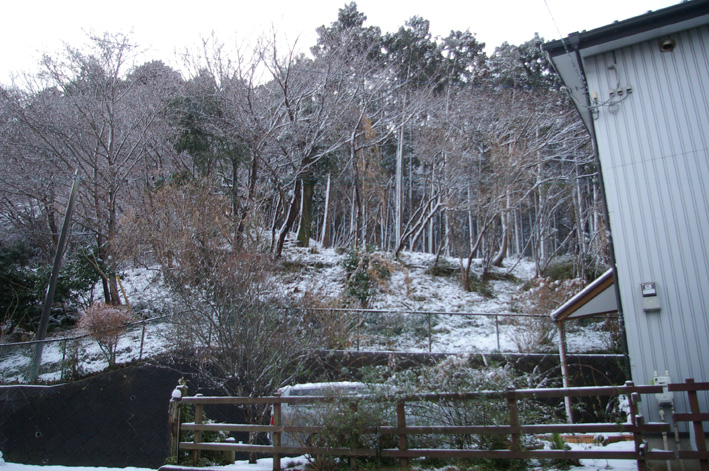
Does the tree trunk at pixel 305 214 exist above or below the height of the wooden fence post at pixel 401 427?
above

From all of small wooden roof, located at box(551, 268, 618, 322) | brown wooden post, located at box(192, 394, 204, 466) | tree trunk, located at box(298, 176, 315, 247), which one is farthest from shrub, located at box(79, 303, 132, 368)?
small wooden roof, located at box(551, 268, 618, 322)

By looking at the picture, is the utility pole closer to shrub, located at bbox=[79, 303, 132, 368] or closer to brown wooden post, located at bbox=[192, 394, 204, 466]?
shrub, located at bbox=[79, 303, 132, 368]

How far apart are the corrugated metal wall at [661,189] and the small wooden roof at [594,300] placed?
1.47 metres

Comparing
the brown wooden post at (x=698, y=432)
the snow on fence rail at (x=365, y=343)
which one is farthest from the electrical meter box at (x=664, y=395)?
the snow on fence rail at (x=365, y=343)

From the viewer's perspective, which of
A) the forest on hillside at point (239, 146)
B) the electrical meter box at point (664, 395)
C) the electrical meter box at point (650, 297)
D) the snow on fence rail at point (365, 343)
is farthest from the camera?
the forest on hillside at point (239, 146)

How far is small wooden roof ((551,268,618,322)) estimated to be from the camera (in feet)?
25.6

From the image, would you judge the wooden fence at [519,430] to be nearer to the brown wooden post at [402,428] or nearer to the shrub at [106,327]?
the brown wooden post at [402,428]

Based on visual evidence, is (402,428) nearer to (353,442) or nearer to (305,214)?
(353,442)

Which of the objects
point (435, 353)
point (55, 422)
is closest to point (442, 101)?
point (435, 353)

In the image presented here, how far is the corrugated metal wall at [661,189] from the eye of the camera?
5.92m

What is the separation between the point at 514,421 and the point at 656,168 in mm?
4127

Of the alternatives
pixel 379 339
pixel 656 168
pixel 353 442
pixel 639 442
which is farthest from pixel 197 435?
pixel 656 168

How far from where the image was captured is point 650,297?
240 inches

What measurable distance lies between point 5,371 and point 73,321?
16.4 ft
